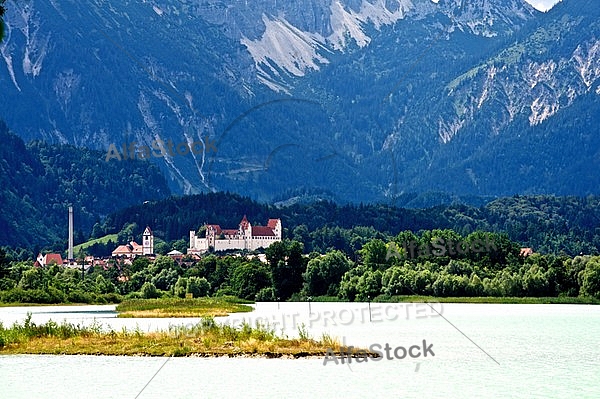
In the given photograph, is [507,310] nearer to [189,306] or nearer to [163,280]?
[189,306]

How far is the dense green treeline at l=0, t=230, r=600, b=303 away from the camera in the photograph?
132m

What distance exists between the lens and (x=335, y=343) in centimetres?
6159

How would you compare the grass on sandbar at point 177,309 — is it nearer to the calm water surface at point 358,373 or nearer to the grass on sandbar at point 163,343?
the calm water surface at point 358,373

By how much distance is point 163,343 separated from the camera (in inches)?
2431

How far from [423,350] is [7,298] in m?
71.2

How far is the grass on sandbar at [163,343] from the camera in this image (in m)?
59.7

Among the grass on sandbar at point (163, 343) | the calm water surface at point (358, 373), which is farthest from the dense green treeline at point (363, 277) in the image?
the grass on sandbar at point (163, 343)

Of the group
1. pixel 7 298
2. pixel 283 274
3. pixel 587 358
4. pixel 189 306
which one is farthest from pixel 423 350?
pixel 283 274

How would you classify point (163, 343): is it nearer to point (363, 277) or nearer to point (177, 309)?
point (177, 309)

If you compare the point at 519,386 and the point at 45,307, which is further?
the point at 45,307

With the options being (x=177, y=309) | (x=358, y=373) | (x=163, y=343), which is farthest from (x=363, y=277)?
(x=358, y=373)

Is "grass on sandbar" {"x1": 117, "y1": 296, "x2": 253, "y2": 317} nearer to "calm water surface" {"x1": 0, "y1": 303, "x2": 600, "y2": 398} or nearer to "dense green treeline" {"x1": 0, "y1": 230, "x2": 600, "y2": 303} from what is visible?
"dense green treeline" {"x1": 0, "y1": 230, "x2": 600, "y2": 303}

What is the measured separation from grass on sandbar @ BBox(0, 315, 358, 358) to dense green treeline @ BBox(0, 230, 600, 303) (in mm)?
62523

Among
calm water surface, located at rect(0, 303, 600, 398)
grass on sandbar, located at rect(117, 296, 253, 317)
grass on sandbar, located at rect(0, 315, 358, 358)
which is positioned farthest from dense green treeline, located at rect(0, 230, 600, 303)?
grass on sandbar, located at rect(0, 315, 358, 358)
